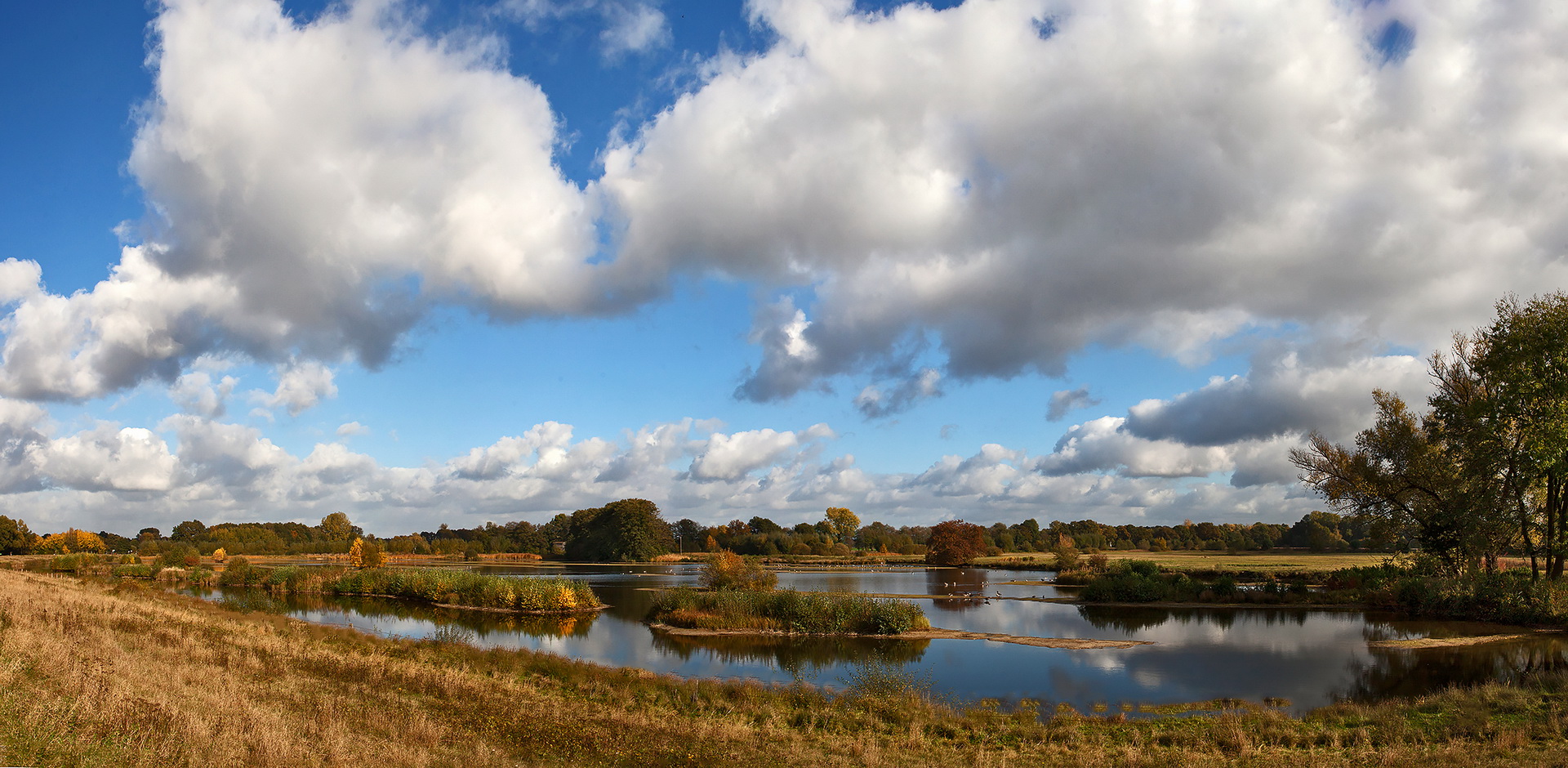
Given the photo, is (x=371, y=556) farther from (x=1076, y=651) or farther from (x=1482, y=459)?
(x=1482, y=459)

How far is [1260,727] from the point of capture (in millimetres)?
14953

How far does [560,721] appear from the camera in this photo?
49.4 ft

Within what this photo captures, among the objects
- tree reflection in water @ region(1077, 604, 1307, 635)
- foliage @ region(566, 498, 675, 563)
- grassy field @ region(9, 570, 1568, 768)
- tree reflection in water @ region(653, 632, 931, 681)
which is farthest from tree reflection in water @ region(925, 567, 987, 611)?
foliage @ region(566, 498, 675, 563)

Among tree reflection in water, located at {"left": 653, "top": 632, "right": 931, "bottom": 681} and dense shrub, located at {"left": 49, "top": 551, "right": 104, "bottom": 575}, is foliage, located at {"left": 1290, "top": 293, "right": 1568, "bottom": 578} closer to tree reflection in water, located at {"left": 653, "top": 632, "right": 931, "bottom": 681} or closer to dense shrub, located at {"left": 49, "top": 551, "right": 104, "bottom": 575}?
tree reflection in water, located at {"left": 653, "top": 632, "right": 931, "bottom": 681}

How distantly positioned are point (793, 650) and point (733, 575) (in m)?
16.0

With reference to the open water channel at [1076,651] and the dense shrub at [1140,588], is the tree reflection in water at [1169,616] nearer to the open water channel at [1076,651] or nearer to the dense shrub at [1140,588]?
the open water channel at [1076,651]

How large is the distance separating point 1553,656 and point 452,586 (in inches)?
1980

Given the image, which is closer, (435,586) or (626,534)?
(435,586)

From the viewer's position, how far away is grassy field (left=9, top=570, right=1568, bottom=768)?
10.0 meters

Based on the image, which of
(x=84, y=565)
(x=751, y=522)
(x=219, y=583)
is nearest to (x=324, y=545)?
(x=84, y=565)

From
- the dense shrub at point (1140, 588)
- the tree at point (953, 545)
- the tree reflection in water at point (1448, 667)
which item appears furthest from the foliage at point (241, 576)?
the tree at point (953, 545)

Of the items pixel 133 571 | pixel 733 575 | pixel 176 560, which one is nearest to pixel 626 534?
pixel 176 560

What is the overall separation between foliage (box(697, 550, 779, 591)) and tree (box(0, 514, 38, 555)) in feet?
325

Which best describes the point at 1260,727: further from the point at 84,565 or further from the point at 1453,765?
the point at 84,565
